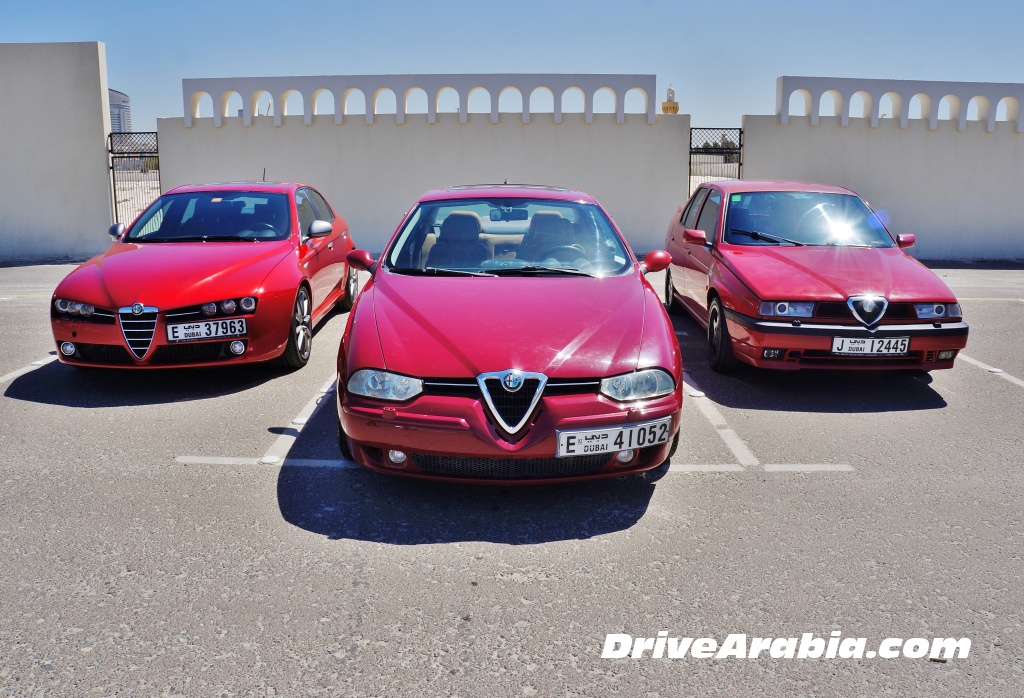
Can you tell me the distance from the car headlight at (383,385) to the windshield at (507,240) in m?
1.19

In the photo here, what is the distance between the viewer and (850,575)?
11.5 ft

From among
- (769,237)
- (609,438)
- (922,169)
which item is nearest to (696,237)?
(769,237)

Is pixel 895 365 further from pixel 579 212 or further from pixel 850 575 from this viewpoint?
pixel 850 575

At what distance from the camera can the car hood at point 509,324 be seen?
4.05 meters

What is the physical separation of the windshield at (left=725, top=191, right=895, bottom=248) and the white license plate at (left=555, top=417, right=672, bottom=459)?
3682 millimetres

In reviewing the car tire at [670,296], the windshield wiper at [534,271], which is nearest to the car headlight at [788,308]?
the windshield wiper at [534,271]

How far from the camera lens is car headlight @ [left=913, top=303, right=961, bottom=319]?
6117 mm

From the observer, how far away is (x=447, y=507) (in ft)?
13.8

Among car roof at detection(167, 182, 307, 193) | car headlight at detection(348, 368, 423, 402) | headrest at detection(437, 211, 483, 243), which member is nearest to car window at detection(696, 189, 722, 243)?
headrest at detection(437, 211, 483, 243)

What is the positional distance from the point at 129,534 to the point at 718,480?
2.94 metres

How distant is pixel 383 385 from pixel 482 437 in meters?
0.58

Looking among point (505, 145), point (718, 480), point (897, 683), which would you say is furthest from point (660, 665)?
point (505, 145)

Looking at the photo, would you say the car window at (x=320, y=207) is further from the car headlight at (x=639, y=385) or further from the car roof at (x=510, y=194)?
the car headlight at (x=639, y=385)

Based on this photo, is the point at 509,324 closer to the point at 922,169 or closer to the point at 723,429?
the point at 723,429
